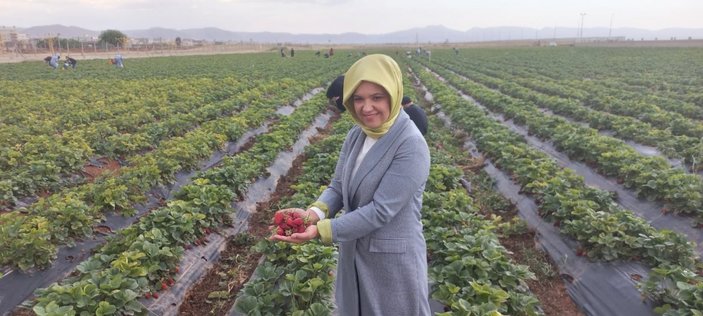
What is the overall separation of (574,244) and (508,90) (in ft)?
49.9

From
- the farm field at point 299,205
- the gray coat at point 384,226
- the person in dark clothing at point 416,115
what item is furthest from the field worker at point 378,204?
the person in dark clothing at point 416,115

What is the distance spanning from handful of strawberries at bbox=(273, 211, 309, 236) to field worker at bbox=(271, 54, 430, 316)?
0.07 meters

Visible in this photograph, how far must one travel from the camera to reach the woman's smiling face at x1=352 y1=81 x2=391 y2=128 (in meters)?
2.22

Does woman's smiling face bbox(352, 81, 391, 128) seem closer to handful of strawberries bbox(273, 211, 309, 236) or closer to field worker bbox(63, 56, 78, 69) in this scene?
handful of strawberries bbox(273, 211, 309, 236)

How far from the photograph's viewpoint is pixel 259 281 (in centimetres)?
433

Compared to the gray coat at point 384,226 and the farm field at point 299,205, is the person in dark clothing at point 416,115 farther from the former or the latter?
the gray coat at point 384,226

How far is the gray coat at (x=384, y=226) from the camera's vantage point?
2254mm

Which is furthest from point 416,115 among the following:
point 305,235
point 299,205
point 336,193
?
point 305,235

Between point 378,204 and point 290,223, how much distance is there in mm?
522

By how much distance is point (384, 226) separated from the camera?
2412mm

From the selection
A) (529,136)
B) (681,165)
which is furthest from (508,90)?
(681,165)

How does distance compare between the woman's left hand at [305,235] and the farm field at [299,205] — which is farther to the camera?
the farm field at [299,205]

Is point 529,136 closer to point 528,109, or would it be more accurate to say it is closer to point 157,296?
point 528,109

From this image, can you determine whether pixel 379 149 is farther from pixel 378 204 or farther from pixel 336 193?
pixel 336 193
